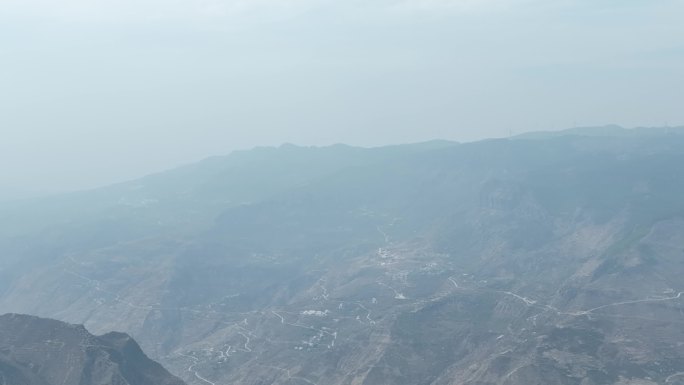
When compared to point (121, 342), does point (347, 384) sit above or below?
below

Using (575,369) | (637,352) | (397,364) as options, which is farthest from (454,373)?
(637,352)

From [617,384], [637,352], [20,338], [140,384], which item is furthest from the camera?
[637,352]

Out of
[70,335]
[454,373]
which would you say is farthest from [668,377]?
[70,335]

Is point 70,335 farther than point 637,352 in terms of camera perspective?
No

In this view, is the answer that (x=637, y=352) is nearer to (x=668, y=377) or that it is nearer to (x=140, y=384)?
(x=668, y=377)

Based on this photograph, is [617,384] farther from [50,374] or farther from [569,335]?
[50,374]

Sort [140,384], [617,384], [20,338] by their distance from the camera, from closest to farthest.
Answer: [140,384]
[20,338]
[617,384]
